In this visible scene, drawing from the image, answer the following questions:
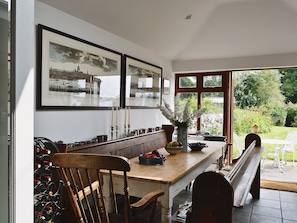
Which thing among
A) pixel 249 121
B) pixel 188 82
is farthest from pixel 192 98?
pixel 249 121

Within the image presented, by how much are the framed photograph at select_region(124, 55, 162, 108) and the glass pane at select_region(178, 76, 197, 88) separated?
1126 mm

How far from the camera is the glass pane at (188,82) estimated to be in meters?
6.06

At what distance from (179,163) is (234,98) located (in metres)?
3.78

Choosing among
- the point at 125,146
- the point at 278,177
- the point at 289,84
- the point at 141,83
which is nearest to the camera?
the point at 125,146

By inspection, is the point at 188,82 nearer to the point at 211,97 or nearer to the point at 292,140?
the point at 211,97

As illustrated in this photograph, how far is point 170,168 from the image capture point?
244cm

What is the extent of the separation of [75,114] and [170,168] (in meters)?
1.28

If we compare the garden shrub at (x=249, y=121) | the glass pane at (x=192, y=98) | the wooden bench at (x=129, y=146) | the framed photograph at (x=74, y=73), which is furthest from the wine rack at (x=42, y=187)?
the garden shrub at (x=249, y=121)

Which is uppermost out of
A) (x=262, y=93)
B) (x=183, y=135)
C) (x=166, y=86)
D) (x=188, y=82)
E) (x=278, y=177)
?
(x=188, y=82)

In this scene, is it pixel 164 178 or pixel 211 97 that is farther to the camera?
pixel 211 97

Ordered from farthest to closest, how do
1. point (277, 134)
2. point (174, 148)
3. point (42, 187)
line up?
point (277, 134) → point (174, 148) → point (42, 187)

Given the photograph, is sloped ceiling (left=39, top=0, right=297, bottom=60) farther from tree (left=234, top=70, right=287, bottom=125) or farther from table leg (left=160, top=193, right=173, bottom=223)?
table leg (left=160, top=193, right=173, bottom=223)

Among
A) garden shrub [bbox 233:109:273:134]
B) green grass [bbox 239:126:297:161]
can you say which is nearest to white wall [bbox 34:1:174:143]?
garden shrub [bbox 233:109:273:134]

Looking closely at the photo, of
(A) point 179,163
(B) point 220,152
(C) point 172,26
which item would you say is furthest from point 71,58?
(B) point 220,152
